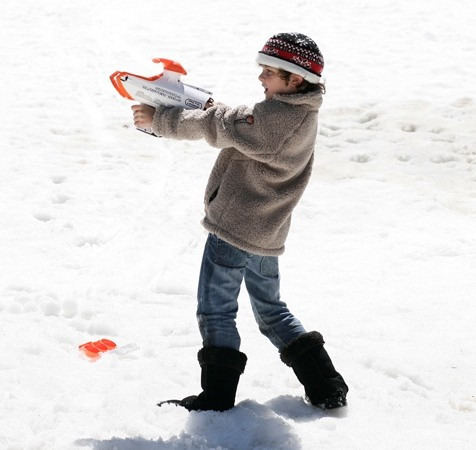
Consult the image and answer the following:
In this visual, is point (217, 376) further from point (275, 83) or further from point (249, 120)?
point (275, 83)

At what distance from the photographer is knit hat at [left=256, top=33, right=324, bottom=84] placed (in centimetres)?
331

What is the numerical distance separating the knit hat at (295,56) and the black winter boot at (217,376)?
1266 millimetres

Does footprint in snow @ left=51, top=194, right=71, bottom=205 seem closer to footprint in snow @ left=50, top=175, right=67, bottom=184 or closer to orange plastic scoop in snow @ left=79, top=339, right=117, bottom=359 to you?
footprint in snow @ left=50, top=175, right=67, bottom=184

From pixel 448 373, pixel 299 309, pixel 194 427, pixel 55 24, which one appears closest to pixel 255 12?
pixel 55 24

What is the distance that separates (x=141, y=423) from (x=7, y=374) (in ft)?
2.57

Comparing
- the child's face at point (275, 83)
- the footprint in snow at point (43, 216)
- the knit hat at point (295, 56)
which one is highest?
the knit hat at point (295, 56)

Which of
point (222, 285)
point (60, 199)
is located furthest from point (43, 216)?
point (222, 285)

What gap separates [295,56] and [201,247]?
3.06 m

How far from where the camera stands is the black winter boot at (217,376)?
11.3ft

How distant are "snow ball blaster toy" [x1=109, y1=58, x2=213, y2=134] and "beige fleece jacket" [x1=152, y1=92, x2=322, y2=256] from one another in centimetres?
6

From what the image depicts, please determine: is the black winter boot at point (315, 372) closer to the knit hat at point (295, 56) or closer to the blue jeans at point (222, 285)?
the blue jeans at point (222, 285)

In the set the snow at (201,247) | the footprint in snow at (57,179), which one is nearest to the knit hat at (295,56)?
the snow at (201,247)

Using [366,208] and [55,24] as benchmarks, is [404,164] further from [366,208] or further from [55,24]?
[55,24]

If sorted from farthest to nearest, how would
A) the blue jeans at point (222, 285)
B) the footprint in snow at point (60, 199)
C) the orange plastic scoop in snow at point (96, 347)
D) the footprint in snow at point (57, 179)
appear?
1. the footprint in snow at point (57, 179)
2. the footprint in snow at point (60, 199)
3. the orange plastic scoop in snow at point (96, 347)
4. the blue jeans at point (222, 285)
